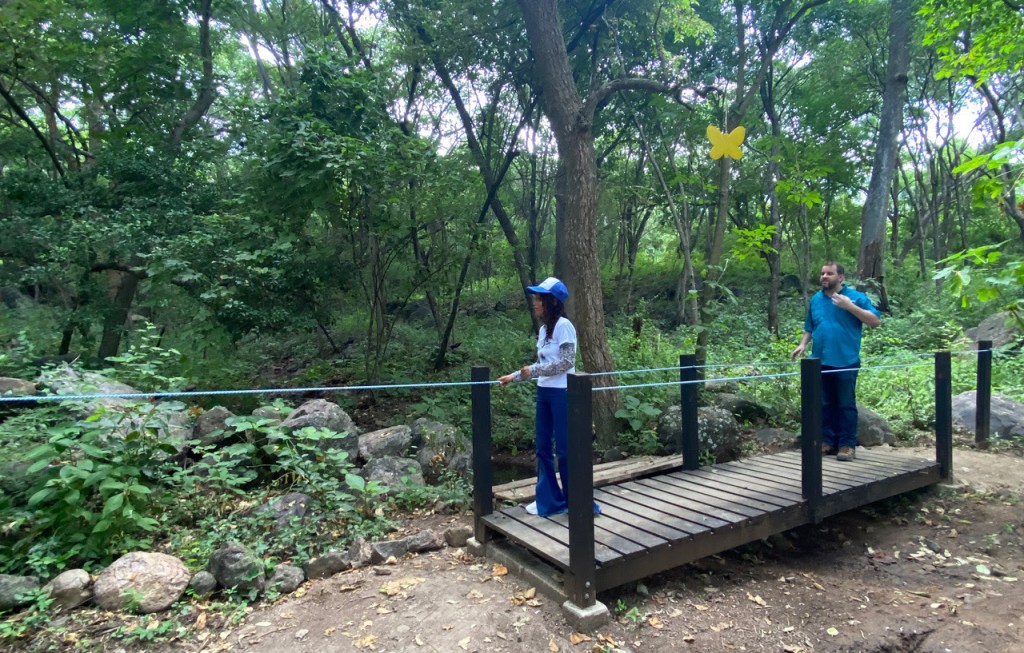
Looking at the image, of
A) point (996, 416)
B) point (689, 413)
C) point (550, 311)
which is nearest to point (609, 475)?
point (689, 413)

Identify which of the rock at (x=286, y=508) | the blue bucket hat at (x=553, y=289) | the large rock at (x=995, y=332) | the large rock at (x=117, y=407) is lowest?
the rock at (x=286, y=508)

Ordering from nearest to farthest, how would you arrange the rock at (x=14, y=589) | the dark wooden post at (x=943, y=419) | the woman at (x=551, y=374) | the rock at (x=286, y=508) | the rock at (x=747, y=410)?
1. the rock at (x=14, y=589)
2. the woman at (x=551, y=374)
3. the rock at (x=286, y=508)
4. the dark wooden post at (x=943, y=419)
5. the rock at (x=747, y=410)

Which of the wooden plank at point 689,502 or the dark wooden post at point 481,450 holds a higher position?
the dark wooden post at point 481,450

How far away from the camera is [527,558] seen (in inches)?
157

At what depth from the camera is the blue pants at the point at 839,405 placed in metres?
5.27

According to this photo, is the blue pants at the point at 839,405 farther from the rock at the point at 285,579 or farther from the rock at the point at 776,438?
the rock at the point at 285,579

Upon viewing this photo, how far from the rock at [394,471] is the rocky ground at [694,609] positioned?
1432mm

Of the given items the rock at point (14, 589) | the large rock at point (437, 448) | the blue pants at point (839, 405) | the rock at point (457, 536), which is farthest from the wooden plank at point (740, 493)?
the rock at point (14, 589)

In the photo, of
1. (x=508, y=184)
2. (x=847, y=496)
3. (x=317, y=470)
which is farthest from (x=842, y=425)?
(x=508, y=184)

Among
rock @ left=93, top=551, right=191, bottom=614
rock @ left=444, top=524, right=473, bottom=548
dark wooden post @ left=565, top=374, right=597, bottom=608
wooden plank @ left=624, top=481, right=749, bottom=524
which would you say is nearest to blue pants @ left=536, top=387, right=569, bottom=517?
dark wooden post @ left=565, top=374, right=597, bottom=608

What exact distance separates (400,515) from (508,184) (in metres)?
13.3

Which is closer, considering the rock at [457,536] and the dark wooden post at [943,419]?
the rock at [457,536]

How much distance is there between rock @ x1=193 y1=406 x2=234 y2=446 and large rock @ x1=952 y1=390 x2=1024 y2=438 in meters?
8.51

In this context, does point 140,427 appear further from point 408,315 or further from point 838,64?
point 838,64
